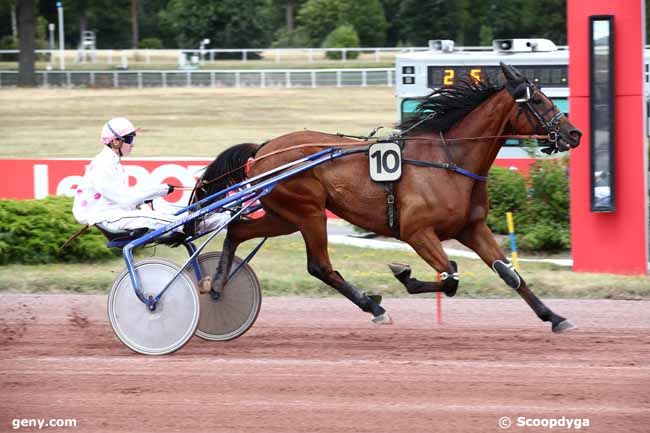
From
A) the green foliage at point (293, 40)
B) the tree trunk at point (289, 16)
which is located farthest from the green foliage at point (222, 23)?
the tree trunk at point (289, 16)

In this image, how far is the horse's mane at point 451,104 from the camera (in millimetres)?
7367

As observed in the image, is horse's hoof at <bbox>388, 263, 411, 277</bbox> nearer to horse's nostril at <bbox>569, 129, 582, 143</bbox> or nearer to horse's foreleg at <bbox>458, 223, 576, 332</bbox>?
horse's foreleg at <bbox>458, 223, 576, 332</bbox>

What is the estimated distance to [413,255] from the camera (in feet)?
39.6

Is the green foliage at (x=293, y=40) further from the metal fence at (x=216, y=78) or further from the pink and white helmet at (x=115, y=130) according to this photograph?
the pink and white helmet at (x=115, y=130)

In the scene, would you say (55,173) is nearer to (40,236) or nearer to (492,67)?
(40,236)

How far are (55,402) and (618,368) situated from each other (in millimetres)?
3270

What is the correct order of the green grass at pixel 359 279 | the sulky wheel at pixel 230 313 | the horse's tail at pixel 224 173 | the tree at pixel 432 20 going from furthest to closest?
the tree at pixel 432 20, the green grass at pixel 359 279, the horse's tail at pixel 224 173, the sulky wheel at pixel 230 313

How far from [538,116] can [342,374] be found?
2.18 meters

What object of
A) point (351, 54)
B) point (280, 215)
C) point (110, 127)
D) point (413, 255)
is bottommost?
point (413, 255)

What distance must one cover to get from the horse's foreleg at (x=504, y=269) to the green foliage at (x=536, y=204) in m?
5.16

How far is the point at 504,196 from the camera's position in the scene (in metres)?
13.1

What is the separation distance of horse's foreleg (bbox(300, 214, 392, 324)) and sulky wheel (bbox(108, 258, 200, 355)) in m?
0.96

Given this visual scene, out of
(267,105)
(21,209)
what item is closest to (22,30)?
(267,105)

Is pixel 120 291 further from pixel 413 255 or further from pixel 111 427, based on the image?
pixel 413 255
